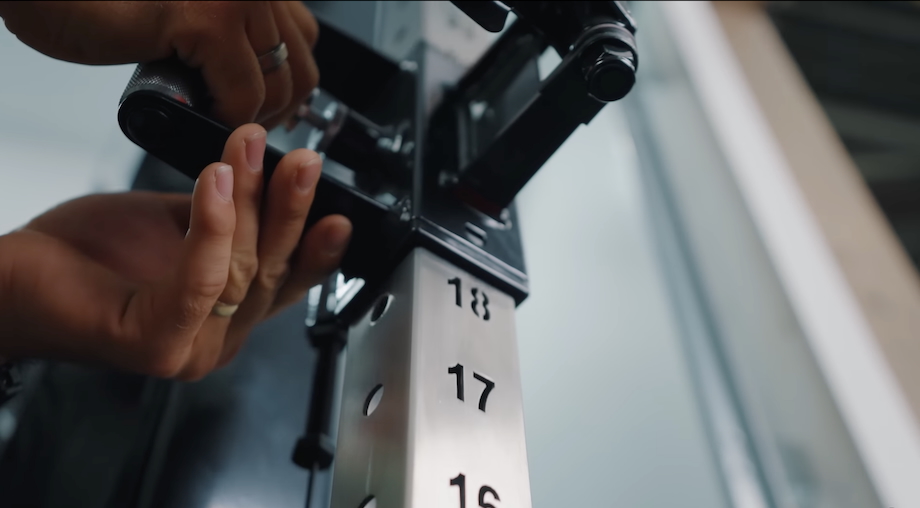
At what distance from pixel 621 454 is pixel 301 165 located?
285 millimetres

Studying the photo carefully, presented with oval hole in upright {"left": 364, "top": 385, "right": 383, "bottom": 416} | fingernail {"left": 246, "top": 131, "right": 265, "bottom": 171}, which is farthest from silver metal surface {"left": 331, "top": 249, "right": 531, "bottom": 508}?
fingernail {"left": 246, "top": 131, "right": 265, "bottom": 171}

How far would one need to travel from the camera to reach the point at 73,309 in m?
0.33

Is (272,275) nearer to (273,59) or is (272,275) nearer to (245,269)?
(245,269)

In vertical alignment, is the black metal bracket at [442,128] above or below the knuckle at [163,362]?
above

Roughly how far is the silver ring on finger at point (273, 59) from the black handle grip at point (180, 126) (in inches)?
2.0

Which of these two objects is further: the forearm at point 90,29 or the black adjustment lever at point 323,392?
the black adjustment lever at point 323,392

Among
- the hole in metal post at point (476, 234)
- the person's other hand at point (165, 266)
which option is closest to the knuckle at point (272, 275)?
the person's other hand at point (165, 266)

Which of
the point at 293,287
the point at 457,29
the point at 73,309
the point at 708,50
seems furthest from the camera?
the point at 708,50

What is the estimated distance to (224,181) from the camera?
317mm

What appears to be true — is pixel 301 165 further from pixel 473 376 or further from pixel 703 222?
pixel 703 222

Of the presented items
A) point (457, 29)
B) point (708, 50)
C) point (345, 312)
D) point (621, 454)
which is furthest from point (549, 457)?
point (708, 50)

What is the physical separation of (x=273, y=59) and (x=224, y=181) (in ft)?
0.48

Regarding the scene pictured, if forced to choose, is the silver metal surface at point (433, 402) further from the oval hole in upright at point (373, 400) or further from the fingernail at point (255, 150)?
the fingernail at point (255, 150)

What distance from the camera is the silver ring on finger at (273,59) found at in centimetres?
43
